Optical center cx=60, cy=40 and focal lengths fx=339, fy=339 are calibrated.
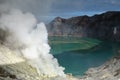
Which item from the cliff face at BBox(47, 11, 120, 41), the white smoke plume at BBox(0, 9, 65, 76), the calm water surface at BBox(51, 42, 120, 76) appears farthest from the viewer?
the cliff face at BBox(47, 11, 120, 41)

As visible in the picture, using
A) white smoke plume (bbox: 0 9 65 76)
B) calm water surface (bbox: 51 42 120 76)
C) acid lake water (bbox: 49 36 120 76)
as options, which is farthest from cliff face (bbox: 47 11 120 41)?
white smoke plume (bbox: 0 9 65 76)

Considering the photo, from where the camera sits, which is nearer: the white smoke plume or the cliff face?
the white smoke plume

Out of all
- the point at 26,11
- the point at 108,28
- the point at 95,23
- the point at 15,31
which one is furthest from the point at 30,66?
the point at 95,23

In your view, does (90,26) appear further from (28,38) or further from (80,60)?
(28,38)

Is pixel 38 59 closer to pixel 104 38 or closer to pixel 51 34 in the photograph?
pixel 104 38

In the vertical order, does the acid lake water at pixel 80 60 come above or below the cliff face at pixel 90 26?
below

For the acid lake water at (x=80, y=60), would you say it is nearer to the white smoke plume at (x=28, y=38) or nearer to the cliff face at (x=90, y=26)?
the white smoke plume at (x=28, y=38)

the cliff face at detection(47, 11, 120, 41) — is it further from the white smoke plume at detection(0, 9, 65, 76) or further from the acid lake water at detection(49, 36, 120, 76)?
the white smoke plume at detection(0, 9, 65, 76)

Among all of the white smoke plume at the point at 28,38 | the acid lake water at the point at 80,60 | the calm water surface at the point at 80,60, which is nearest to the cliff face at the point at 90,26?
the acid lake water at the point at 80,60
